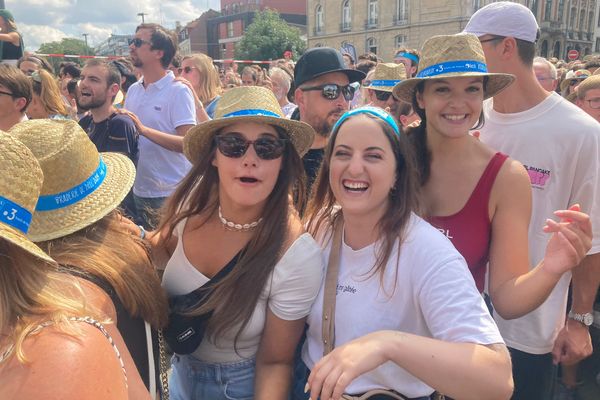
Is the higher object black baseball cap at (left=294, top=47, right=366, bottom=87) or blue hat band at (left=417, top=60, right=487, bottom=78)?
black baseball cap at (left=294, top=47, right=366, bottom=87)

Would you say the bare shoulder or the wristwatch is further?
the wristwatch

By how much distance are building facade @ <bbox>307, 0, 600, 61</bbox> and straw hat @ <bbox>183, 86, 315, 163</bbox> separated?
39786 millimetres

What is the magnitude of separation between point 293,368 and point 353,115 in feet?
3.43

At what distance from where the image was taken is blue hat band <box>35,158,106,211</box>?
56.5 inches

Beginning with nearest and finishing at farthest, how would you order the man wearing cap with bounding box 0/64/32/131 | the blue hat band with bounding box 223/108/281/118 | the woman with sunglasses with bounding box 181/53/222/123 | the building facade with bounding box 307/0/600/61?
1. the blue hat band with bounding box 223/108/281/118
2. the man wearing cap with bounding box 0/64/32/131
3. the woman with sunglasses with bounding box 181/53/222/123
4. the building facade with bounding box 307/0/600/61

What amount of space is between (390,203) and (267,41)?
159 feet

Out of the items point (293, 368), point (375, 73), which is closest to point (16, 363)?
point (293, 368)

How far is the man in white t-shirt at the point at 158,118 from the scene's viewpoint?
424 centimetres

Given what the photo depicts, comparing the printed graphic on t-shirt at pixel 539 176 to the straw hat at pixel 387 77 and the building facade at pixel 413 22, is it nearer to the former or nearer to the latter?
the straw hat at pixel 387 77

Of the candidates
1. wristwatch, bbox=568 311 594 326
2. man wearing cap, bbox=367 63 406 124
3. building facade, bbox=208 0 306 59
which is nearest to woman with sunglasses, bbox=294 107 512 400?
wristwatch, bbox=568 311 594 326

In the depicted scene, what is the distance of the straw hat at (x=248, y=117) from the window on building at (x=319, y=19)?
5286 centimetres

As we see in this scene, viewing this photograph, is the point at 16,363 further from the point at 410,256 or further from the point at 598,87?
the point at 598,87

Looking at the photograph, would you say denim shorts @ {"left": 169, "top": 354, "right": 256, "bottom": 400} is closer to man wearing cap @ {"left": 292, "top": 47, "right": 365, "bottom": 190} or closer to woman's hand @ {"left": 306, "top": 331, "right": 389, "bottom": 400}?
woman's hand @ {"left": 306, "top": 331, "right": 389, "bottom": 400}

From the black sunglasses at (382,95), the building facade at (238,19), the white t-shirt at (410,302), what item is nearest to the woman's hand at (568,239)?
the white t-shirt at (410,302)
